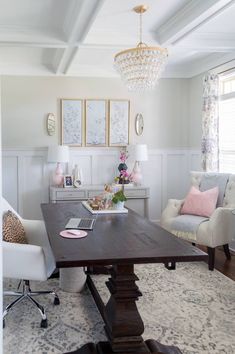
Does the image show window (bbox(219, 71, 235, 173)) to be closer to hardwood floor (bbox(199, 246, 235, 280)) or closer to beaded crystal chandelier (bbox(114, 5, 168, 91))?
hardwood floor (bbox(199, 246, 235, 280))

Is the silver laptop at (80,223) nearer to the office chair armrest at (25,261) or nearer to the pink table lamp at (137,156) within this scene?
the office chair armrest at (25,261)

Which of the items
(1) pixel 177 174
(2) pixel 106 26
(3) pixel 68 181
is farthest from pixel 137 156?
(2) pixel 106 26

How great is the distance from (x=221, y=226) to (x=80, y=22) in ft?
8.22

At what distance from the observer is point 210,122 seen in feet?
16.7

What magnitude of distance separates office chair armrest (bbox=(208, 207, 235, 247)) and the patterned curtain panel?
44.6 inches

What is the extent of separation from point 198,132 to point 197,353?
12.7ft

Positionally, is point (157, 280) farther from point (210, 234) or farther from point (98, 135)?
point (98, 135)

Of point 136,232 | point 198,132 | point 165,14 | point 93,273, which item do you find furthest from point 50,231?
point 198,132

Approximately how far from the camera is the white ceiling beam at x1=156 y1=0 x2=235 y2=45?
295 cm

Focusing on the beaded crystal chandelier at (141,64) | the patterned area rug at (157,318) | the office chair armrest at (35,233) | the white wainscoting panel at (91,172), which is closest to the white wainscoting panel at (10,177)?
the white wainscoting panel at (91,172)

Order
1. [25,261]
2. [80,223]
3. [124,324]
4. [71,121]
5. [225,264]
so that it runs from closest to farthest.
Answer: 1. [124,324]
2. [25,261]
3. [80,223]
4. [225,264]
5. [71,121]

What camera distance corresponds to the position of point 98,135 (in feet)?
18.7

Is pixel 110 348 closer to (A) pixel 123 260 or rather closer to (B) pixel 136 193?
(A) pixel 123 260

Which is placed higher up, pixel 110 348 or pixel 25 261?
pixel 25 261
